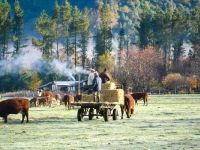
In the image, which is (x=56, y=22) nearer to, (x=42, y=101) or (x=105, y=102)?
(x=42, y=101)

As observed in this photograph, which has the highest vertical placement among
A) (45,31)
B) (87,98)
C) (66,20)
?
(66,20)

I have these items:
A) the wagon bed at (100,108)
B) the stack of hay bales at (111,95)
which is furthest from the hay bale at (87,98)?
the stack of hay bales at (111,95)

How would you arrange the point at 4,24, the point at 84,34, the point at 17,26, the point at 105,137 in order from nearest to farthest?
the point at 105,137 < the point at 4,24 < the point at 17,26 < the point at 84,34

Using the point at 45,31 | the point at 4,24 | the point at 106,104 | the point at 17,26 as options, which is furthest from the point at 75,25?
the point at 106,104

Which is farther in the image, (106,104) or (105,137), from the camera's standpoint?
(106,104)

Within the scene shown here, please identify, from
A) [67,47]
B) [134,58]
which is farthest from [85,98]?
[67,47]

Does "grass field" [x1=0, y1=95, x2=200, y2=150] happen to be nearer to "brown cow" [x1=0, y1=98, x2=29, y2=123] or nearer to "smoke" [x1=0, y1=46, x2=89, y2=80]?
"brown cow" [x1=0, y1=98, x2=29, y2=123]

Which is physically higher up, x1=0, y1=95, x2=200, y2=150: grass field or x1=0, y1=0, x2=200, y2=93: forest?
x1=0, y1=0, x2=200, y2=93: forest

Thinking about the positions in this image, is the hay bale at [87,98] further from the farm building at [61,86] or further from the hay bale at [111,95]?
the farm building at [61,86]

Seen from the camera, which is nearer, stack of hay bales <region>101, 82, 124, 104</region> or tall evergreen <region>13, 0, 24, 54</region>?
stack of hay bales <region>101, 82, 124, 104</region>

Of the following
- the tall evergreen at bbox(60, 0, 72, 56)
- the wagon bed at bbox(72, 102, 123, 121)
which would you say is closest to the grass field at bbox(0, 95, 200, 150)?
the wagon bed at bbox(72, 102, 123, 121)

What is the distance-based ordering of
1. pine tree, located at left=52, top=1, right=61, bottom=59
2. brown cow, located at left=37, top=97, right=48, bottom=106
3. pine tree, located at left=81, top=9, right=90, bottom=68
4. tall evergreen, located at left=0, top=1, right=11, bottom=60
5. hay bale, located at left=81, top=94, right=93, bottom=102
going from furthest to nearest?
pine tree, located at left=52, top=1, right=61, bottom=59
pine tree, located at left=81, top=9, right=90, bottom=68
tall evergreen, located at left=0, top=1, right=11, bottom=60
brown cow, located at left=37, top=97, right=48, bottom=106
hay bale, located at left=81, top=94, right=93, bottom=102

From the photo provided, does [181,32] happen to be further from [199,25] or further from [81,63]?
[81,63]

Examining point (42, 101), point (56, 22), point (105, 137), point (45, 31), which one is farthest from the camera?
point (56, 22)
